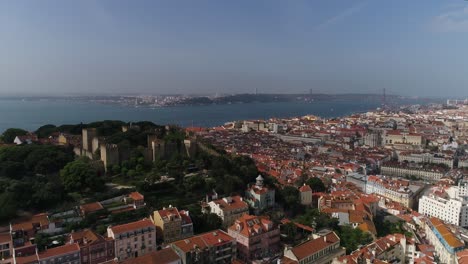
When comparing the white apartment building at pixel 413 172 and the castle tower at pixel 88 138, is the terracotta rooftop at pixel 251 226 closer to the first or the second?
the castle tower at pixel 88 138

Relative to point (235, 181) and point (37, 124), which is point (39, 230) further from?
point (37, 124)

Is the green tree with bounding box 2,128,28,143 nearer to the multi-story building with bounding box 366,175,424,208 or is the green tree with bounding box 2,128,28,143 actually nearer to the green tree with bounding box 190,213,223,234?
the green tree with bounding box 190,213,223,234

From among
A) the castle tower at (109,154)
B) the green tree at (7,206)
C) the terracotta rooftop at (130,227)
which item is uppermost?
the castle tower at (109,154)

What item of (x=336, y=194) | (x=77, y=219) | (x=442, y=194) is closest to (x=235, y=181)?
(x=336, y=194)

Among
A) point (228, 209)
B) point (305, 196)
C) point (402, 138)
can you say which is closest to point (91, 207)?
point (228, 209)

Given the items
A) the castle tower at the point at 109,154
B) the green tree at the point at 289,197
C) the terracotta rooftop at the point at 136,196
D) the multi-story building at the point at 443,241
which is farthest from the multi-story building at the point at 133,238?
the multi-story building at the point at 443,241

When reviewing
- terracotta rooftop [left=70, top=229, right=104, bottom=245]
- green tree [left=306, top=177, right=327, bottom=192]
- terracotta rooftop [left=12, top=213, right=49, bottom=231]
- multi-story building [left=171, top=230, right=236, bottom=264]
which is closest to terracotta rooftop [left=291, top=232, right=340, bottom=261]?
multi-story building [left=171, top=230, right=236, bottom=264]
